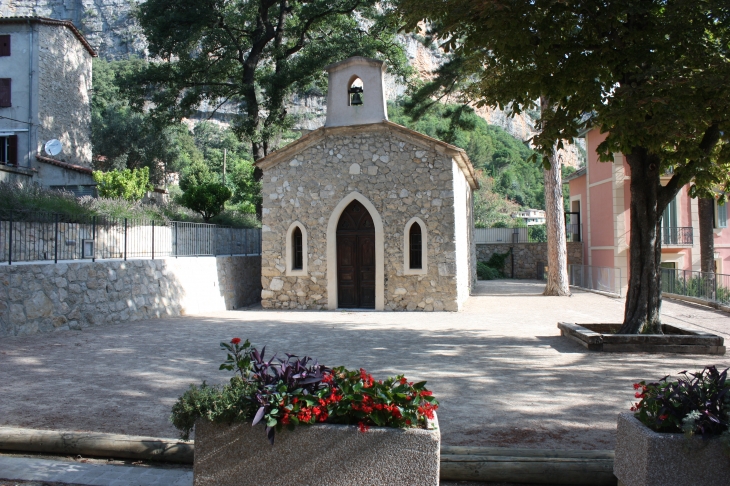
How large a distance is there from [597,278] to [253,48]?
17170mm

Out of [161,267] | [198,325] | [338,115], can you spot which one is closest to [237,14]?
[338,115]

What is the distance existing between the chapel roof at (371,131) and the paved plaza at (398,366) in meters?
4.40

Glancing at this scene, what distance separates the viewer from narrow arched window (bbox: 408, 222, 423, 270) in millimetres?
14945

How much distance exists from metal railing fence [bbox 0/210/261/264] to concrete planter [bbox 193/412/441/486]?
29.1 ft

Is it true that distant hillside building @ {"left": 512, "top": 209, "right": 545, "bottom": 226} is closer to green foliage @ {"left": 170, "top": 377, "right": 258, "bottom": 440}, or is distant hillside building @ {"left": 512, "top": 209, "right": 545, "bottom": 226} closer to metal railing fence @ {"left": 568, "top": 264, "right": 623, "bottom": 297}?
metal railing fence @ {"left": 568, "top": 264, "right": 623, "bottom": 297}

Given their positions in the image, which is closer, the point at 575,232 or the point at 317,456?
the point at 317,456

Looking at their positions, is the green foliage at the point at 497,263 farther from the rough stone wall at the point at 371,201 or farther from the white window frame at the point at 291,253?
the white window frame at the point at 291,253

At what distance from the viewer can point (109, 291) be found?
39.4 ft

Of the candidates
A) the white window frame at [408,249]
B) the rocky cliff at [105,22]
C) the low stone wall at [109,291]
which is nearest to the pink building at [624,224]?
the white window frame at [408,249]

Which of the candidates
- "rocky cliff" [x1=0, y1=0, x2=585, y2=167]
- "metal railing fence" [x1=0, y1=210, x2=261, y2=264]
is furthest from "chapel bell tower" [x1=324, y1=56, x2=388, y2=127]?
"rocky cliff" [x1=0, y1=0, x2=585, y2=167]

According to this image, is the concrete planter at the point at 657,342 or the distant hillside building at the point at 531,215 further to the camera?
the distant hillside building at the point at 531,215

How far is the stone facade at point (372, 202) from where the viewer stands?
1458 centimetres

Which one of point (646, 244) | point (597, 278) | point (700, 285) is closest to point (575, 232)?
point (597, 278)

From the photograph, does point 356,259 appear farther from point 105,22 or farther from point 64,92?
point 105,22
